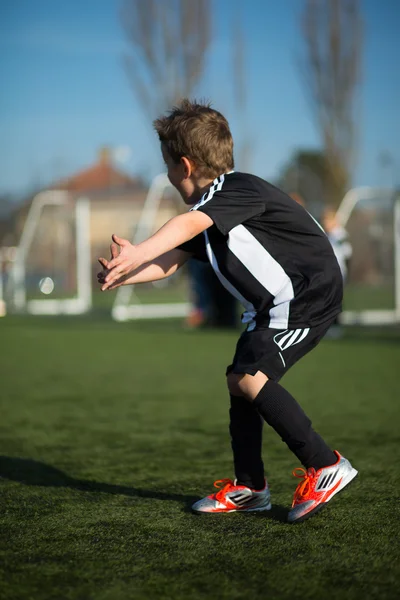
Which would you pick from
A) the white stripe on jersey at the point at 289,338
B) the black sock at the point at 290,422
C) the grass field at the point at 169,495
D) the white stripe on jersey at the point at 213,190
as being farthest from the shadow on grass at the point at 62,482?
the white stripe on jersey at the point at 213,190

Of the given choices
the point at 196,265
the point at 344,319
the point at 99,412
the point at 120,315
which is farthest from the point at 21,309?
the point at 99,412

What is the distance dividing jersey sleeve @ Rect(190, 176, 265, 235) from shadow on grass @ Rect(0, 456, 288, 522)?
1120 mm

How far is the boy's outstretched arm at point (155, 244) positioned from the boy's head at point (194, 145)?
0.36m

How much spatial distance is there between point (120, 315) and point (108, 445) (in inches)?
499

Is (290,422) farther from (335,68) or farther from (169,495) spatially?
(335,68)

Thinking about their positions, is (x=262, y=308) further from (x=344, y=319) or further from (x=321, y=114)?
(x=321, y=114)

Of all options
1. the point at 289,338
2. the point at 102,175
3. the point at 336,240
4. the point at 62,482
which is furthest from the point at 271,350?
the point at 102,175

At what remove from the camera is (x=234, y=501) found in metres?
3.21

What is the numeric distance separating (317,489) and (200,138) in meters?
1.34

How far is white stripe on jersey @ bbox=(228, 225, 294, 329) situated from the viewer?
300 centimetres

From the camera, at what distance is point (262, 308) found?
308 centimetres

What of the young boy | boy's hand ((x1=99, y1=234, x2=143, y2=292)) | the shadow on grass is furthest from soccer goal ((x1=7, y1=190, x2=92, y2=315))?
boy's hand ((x1=99, y1=234, x2=143, y2=292))

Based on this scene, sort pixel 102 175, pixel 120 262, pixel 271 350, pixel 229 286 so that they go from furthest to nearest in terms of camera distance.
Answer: pixel 102 175 < pixel 229 286 < pixel 271 350 < pixel 120 262

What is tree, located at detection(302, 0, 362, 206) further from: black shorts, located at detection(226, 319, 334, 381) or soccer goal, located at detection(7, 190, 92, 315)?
black shorts, located at detection(226, 319, 334, 381)
